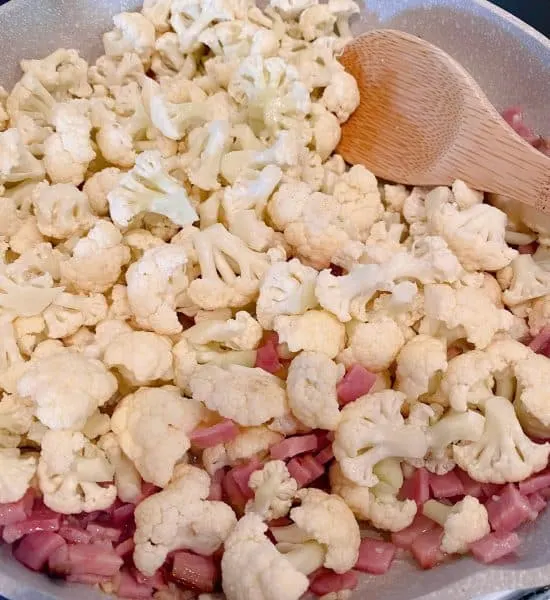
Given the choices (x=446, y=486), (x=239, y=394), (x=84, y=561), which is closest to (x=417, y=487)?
(x=446, y=486)

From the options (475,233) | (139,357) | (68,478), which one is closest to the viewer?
(68,478)

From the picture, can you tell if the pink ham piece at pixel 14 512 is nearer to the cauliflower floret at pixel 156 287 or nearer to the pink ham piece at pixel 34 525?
the pink ham piece at pixel 34 525

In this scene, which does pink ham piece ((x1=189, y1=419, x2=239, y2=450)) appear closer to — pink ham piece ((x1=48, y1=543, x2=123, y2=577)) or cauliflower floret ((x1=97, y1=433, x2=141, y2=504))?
cauliflower floret ((x1=97, y1=433, x2=141, y2=504))

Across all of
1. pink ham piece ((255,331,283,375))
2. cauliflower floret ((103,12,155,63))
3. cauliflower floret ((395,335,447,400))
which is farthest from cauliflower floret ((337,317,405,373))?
cauliflower floret ((103,12,155,63))

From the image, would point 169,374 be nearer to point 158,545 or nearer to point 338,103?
point 158,545

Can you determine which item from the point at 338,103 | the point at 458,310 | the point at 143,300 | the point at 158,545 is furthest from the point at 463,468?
the point at 338,103

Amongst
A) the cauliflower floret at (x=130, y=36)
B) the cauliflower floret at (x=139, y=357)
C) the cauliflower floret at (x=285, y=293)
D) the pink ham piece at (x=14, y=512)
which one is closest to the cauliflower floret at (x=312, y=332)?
the cauliflower floret at (x=285, y=293)

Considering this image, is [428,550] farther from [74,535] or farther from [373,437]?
[74,535]

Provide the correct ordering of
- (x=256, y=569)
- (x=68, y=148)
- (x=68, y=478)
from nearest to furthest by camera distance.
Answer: (x=256, y=569)
(x=68, y=478)
(x=68, y=148)
